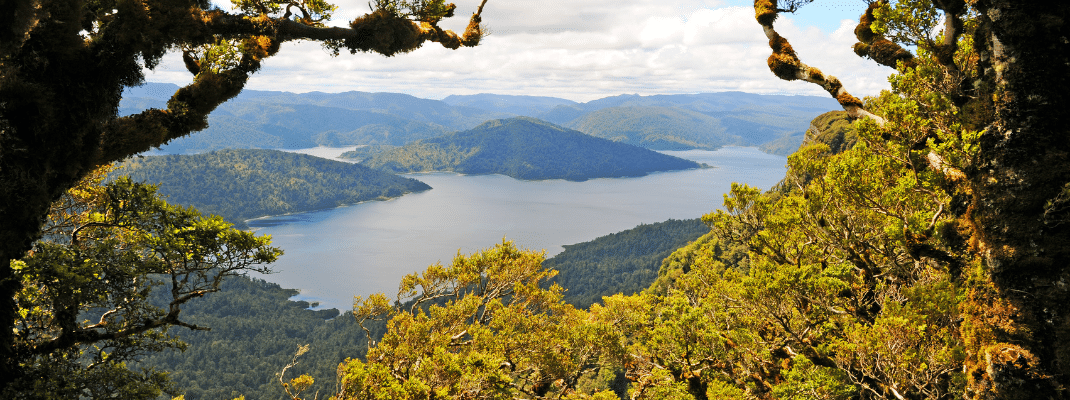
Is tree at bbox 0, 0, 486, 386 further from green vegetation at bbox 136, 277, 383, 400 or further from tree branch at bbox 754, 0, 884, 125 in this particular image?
green vegetation at bbox 136, 277, 383, 400

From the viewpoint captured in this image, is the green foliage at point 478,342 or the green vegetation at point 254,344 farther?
the green vegetation at point 254,344

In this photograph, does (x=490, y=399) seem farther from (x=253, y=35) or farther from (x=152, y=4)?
(x=152, y=4)

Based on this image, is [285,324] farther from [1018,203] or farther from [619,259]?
[1018,203]

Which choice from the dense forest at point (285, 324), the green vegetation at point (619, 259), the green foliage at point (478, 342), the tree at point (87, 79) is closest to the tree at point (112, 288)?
the tree at point (87, 79)

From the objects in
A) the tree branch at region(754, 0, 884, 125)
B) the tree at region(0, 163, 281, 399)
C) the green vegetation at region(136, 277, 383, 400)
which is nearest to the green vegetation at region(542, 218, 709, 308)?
the green vegetation at region(136, 277, 383, 400)

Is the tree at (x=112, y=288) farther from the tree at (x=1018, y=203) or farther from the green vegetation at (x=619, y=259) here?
the green vegetation at (x=619, y=259)

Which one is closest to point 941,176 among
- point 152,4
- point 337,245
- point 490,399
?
point 490,399

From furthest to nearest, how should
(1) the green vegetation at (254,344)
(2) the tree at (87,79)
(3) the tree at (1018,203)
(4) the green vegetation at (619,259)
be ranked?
(4) the green vegetation at (619,259) < (1) the green vegetation at (254,344) < (2) the tree at (87,79) < (3) the tree at (1018,203)

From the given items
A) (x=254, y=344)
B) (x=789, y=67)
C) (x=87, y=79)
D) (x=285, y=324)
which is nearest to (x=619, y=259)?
(x=285, y=324)
